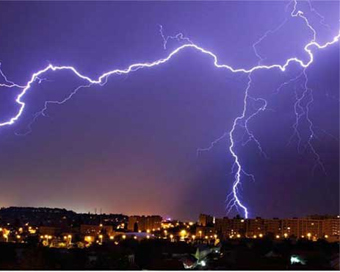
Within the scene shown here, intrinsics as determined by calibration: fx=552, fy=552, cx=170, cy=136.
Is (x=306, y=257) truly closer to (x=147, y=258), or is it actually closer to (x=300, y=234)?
(x=147, y=258)

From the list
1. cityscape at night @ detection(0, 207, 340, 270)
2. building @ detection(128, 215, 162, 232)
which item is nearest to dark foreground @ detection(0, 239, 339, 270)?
cityscape at night @ detection(0, 207, 340, 270)

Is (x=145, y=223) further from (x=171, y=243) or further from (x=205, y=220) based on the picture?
(x=171, y=243)

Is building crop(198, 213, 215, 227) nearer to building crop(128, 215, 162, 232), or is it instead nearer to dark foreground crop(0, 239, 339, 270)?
building crop(128, 215, 162, 232)

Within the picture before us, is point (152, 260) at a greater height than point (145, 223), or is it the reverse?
point (145, 223)

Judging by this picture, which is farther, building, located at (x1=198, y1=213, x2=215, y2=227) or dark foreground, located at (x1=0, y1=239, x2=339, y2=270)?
building, located at (x1=198, y1=213, x2=215, y2=227)

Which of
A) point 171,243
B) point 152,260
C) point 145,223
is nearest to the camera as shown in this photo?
point 152,260

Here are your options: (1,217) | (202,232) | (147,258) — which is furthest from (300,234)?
(147,258)

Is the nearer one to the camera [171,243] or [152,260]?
[152,260]

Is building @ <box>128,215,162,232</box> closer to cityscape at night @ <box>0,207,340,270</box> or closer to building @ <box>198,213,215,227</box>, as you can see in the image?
cityscape at night @ <box>0,207,340,270</box>

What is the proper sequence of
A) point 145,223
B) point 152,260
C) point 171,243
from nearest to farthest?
point 152,260, point 171,243, point 145,223

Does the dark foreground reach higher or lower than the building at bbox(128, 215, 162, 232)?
lower

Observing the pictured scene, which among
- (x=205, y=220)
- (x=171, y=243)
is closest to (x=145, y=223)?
(x=205, y=220)
